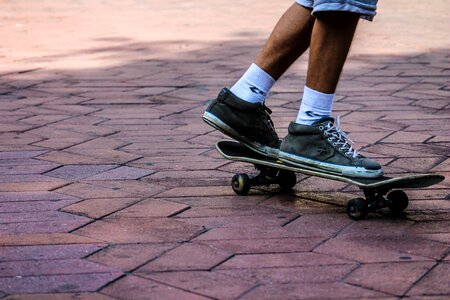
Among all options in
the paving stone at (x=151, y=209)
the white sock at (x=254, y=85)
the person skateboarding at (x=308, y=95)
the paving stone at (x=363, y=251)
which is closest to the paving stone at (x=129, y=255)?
the paving stone at (x=151, y=209)

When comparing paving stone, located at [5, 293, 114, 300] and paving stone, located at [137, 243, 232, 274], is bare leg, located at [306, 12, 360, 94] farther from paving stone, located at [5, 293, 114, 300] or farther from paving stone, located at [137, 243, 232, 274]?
paving stone, located at [5, 293, 114, 300]

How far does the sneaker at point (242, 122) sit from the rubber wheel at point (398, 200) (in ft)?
1.48

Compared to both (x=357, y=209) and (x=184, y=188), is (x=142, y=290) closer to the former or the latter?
(x=357, y=209)

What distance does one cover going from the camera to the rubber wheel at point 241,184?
315 centimetres

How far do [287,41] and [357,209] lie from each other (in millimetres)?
650

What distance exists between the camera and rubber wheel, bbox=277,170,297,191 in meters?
3.22

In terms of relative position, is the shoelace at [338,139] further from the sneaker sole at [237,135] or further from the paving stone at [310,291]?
the paving stone at [310,291]

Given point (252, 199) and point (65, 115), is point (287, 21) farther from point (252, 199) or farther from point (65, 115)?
point (65, 115)

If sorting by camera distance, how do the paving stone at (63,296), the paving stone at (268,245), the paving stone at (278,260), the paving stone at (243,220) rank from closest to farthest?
the paving stone at (63,296) < the paving stone at (278,260) < the paving stone at (268,245) < the paving stone at (243,220)

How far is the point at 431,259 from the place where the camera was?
2539 mm

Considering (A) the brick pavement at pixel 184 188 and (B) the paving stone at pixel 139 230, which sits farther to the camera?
(B) the paving stone at pixel 139 230

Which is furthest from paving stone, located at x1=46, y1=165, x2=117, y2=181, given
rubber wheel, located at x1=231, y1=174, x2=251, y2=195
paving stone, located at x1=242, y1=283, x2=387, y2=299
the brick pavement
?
paving stone, located at x1=242, y1=283, x2=387, y2=299

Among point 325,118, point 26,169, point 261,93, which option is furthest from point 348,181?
point 26,169

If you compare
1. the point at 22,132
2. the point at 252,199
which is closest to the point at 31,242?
the point at 252,199
